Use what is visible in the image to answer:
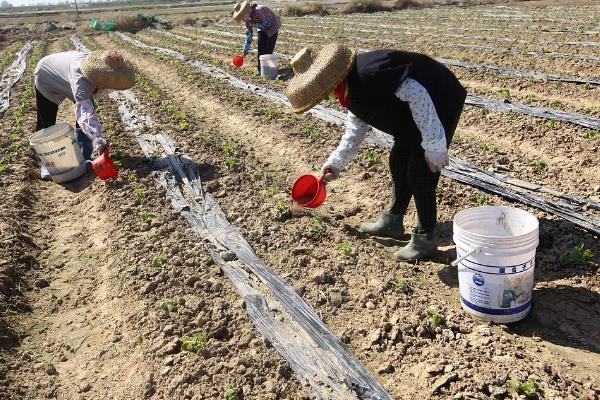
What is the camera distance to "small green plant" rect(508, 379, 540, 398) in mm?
2346

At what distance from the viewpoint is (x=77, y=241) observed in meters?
4.52

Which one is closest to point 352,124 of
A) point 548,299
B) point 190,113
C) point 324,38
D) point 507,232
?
point 507,232

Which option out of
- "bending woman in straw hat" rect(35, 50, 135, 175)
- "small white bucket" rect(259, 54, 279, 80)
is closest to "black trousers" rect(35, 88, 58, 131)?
"bending woman in straw hat" rect(35, 50, 135, 175)

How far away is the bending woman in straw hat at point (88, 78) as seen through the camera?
498 cm

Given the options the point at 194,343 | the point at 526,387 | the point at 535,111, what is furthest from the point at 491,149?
the point at 194,343

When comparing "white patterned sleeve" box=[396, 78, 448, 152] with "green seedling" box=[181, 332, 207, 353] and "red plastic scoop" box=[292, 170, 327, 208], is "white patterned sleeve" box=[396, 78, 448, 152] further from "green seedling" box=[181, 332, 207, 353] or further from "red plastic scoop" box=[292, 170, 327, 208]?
"green seedling" box=[181, 332, 207, 353]

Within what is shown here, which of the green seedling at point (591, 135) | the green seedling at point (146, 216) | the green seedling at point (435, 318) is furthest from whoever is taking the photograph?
the green seedling at point (591, 135)

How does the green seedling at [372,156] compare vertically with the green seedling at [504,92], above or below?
below

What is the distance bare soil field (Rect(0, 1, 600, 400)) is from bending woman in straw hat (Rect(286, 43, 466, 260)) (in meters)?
0.74

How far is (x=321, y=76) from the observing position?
2.96 meters

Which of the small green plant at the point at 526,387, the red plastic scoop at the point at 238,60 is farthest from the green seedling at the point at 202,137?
the red plastic scoop at the point at 238,60

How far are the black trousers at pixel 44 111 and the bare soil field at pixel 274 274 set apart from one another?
0.56m

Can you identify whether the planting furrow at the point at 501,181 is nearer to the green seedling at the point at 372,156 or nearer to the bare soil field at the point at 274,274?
the bare soil field at the point at 274,274

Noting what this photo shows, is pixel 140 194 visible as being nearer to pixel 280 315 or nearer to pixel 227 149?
pixel 227 149
